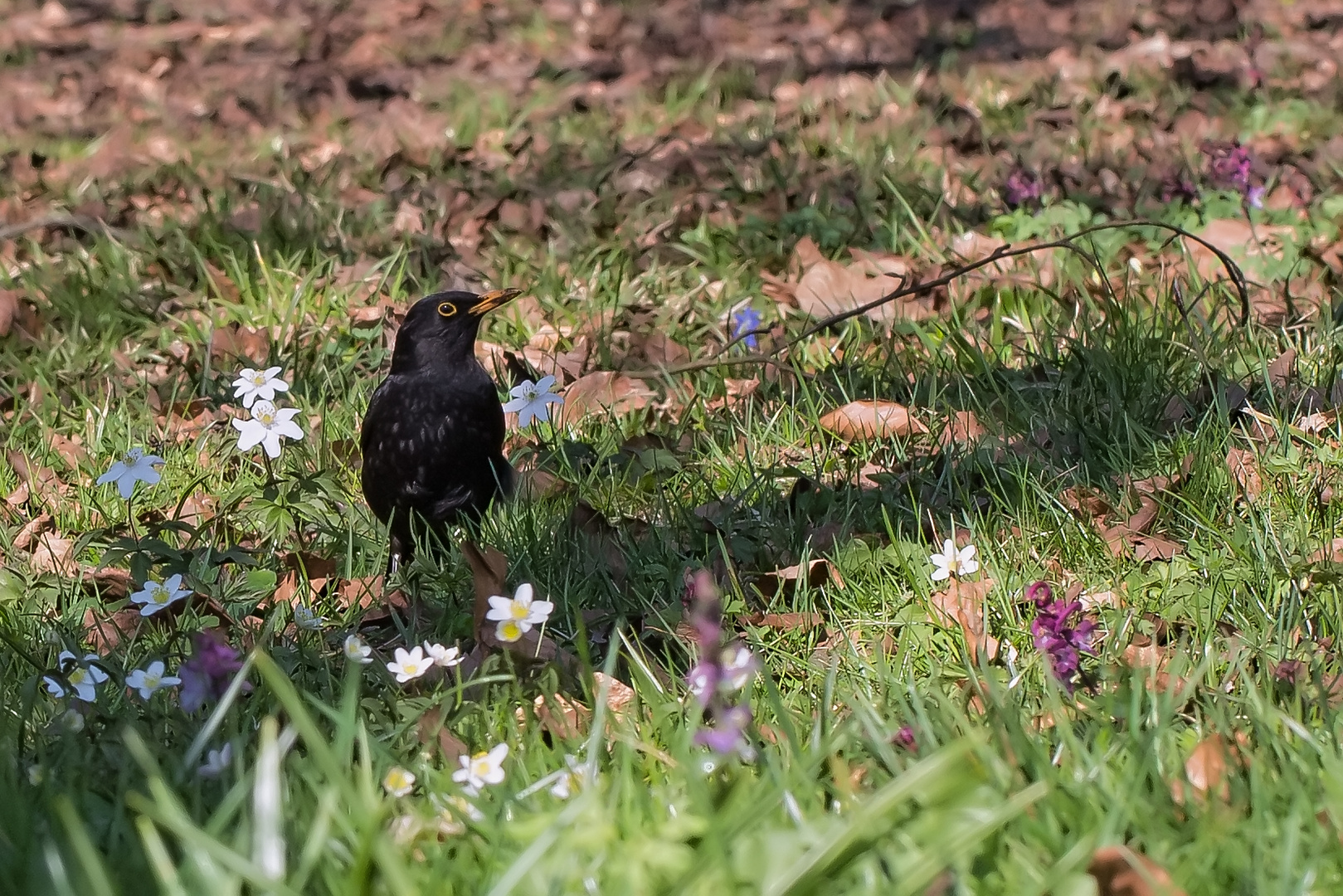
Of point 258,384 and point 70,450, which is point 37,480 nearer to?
point 70,450

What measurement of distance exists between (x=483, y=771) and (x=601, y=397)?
2169 millimetres

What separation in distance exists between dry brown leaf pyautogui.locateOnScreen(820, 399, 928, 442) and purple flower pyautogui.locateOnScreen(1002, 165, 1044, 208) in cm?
180

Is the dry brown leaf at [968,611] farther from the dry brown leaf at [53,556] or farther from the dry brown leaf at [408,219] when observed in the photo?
the dry brown leaf at [408,219]

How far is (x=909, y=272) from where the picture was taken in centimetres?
491

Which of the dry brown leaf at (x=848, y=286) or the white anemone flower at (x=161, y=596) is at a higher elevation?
the white anemone flower at (x=161, y=596)

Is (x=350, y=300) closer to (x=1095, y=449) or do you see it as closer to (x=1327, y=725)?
(x=1095, y=449)

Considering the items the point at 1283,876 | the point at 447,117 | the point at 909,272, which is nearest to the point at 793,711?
the point at 1283,876

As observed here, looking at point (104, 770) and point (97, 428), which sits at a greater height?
point (104, 770)

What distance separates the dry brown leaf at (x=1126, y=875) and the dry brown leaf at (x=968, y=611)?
896 millimetres

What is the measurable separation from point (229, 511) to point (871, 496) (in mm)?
1529

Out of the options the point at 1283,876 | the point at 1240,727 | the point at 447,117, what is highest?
the point at 1283,876

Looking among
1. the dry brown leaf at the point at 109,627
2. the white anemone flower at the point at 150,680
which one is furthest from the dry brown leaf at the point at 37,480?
the white anemone flower at the point at 150,680

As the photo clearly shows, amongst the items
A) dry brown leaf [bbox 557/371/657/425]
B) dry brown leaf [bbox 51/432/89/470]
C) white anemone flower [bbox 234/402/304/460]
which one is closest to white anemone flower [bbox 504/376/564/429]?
white anemone flower [bbox 234/402/304/460]

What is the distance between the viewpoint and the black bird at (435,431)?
11.3 feet
